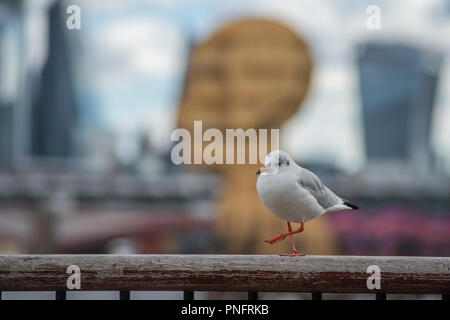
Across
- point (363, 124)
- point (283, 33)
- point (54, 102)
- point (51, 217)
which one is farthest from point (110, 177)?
point (363, 124)

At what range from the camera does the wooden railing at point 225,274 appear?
51cm

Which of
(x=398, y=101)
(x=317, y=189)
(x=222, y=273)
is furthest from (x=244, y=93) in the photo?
(x=398, y=101)

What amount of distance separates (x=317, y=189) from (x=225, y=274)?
207 millimetres

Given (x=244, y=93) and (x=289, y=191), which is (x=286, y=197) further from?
(x=244, y=93)

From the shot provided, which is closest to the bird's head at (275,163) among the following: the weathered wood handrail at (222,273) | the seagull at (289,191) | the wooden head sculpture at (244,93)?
the seagull at (289,191)

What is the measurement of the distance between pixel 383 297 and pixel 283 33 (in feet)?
17.0

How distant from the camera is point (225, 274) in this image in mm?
510

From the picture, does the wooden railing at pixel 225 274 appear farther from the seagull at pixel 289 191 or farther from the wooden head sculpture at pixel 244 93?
the wooden head sculpture at pixel 244 93

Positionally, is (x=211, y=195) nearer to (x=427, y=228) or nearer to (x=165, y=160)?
(x=165, y=160)

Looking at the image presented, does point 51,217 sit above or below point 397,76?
below

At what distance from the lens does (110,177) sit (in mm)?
9758

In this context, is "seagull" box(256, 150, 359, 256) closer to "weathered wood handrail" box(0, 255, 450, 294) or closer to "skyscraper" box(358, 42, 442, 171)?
"weathered wood handrail" box(0, 255, 450, 294)

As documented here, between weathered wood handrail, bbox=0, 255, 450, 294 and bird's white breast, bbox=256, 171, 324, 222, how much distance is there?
12 centimetres
